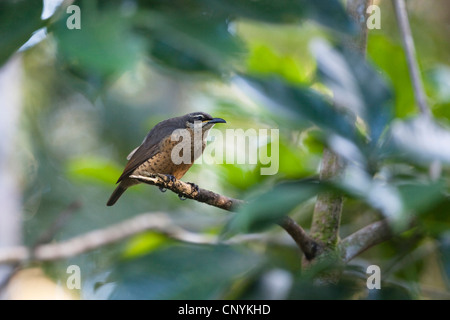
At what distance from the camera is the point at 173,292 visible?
112 cm

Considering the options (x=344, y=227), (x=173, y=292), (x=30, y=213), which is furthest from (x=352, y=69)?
(x=30, y=213)

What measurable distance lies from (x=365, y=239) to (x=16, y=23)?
45.6 inches

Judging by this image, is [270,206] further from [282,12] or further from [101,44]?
[282,12]

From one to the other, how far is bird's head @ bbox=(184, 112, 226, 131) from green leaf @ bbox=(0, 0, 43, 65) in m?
0.58

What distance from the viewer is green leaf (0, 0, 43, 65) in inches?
50.7

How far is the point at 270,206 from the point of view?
39.3 inches

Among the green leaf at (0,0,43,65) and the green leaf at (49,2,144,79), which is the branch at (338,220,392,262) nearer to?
the green leaf at (49,2,144,79)

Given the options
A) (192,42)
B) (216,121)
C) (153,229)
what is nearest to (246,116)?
(216,121)

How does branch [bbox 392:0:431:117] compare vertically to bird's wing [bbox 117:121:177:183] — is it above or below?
above

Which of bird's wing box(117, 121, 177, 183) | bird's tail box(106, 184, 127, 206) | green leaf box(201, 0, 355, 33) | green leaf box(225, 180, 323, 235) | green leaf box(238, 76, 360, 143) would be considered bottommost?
green leaf box(225, 180, 323, 235)

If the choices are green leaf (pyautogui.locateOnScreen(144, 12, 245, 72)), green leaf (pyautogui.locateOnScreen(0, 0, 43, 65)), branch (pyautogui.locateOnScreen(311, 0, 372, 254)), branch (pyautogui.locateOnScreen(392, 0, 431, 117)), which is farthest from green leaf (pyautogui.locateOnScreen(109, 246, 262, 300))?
branch (pyautogui.locateOnScreen(392, 0, 431, 117))
